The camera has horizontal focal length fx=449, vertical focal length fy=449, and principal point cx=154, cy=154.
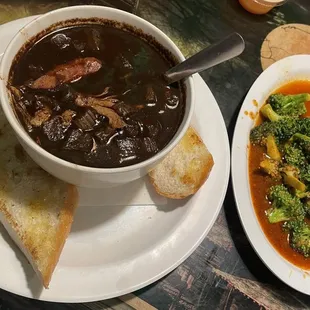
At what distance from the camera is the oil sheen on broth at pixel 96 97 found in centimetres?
146

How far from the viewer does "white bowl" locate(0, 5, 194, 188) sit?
1.39 metres

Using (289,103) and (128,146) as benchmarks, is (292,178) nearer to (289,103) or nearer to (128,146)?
(289,103)

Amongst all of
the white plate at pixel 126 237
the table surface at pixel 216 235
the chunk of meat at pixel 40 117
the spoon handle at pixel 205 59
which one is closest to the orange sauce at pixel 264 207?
the table surface at pixel 216 235

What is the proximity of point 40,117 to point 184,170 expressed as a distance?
732 millimetres

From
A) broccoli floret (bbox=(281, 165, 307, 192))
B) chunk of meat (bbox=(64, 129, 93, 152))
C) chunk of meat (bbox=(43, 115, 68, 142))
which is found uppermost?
chunk of meat (bbox=(43, 115, 68, 142))

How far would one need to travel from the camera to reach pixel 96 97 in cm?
153

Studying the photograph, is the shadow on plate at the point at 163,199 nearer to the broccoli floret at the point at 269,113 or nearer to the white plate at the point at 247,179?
the white plate at the point at 247,179

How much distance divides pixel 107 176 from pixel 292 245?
4.27 feet

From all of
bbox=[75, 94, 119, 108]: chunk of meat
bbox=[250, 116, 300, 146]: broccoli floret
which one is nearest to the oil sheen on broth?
bbox=[75, 94, 119, 108]: chunk of meat

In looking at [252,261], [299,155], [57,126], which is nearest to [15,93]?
[57,126]

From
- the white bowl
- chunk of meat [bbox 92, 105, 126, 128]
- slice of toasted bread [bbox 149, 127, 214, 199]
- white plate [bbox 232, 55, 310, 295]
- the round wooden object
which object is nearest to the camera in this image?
the white bowl

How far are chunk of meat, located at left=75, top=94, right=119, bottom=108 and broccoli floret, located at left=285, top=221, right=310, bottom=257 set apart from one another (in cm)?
133

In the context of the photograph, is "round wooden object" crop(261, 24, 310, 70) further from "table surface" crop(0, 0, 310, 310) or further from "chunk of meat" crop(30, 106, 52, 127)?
"chunk of meat" crop(30, 106, 52, 127)

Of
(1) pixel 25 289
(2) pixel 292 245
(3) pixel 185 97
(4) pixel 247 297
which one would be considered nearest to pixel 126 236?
(1) pixel 25 289
